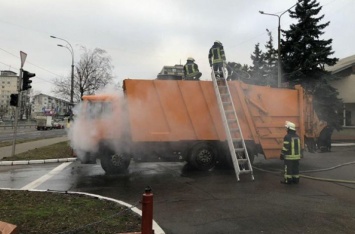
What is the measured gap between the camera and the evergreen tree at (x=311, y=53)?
25.2 metres

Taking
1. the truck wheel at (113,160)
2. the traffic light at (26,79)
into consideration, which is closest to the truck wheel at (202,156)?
the truck wheel at (113,160)

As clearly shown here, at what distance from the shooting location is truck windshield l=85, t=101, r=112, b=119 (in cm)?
1057

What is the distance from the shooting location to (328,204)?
707 cm

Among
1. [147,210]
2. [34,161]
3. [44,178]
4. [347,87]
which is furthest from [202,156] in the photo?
[347,87]

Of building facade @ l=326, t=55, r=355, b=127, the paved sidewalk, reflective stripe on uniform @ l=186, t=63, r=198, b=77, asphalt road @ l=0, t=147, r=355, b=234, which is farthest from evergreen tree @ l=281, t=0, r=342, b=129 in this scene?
the paved sidewalk

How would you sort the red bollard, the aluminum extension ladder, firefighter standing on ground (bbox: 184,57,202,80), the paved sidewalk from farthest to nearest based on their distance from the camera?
the paved sidewalk, firefighter standing on ground (bbox: 184,57,202,80), the aluminum extension ladder, the red bollard

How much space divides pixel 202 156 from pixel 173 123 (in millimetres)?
1415

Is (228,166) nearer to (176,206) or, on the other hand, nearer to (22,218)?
(176,206)

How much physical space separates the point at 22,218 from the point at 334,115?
23.9 meters

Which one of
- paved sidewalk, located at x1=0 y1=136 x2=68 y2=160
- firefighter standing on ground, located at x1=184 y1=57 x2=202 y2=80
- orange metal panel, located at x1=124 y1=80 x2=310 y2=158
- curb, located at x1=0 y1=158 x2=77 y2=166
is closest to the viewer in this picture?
orange metal panel, located at x1=124 y1=80 x2=310 y2=158

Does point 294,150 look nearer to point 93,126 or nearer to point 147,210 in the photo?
point 93,126

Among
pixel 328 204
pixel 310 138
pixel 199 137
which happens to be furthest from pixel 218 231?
pixel 310 138

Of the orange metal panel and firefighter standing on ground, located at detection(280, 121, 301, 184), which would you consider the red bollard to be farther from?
the orange metal panel

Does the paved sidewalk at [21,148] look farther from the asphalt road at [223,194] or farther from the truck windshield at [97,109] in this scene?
the truck windshield at [97,109]
